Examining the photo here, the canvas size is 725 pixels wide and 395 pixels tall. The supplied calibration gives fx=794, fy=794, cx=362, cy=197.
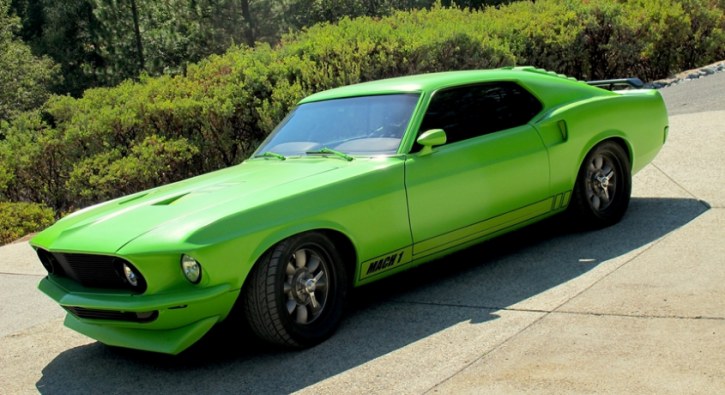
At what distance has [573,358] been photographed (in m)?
3.97

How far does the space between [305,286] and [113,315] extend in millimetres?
1066

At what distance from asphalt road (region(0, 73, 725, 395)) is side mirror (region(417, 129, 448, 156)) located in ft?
3.24

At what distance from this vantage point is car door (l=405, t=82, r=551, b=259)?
517 cm

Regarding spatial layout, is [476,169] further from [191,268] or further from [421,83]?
[191,268]

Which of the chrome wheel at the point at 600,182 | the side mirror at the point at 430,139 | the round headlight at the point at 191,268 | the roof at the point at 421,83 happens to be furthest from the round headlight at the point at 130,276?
the chrome wheel at the point at 600,182

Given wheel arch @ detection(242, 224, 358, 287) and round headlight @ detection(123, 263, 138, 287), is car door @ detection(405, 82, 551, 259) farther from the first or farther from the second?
round headlight @ detection(123, 263, 138, 287)

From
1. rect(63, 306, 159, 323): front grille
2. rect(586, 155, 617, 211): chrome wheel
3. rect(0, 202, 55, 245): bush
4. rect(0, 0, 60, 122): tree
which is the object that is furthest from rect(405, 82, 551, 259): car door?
rect(0, 0, 60, 122): tree

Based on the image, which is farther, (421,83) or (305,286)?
(421,83)

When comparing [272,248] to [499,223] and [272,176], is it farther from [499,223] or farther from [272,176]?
[499,223]

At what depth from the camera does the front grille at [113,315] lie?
4.24 m

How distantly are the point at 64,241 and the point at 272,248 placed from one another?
49.5 inches

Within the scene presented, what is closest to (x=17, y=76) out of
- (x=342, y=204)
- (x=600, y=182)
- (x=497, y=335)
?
(x=600, y=182)

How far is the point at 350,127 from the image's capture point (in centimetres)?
562

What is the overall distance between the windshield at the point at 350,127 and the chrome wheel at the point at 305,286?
98cm
